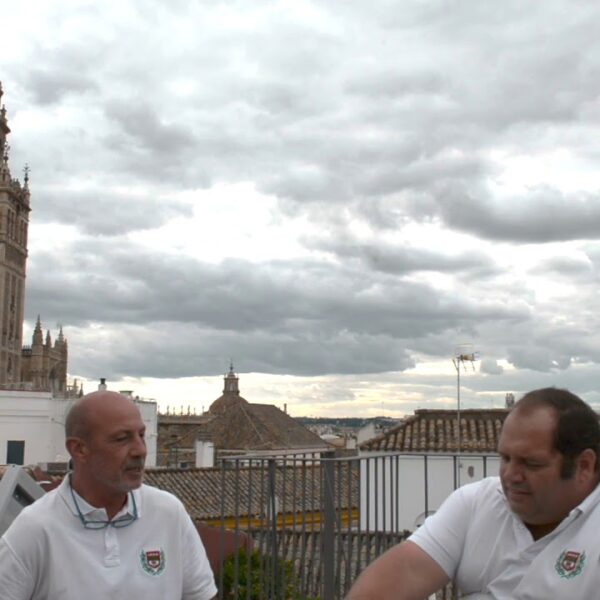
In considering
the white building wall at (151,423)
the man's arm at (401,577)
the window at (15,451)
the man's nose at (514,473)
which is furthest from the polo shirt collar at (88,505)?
the window at (15,451)

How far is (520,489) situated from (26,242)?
87164mm

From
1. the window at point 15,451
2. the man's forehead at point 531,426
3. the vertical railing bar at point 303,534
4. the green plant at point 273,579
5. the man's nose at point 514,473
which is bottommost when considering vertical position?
the window at point 15,451

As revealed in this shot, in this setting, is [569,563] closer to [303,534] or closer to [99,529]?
[99,529]

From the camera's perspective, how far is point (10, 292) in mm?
80938

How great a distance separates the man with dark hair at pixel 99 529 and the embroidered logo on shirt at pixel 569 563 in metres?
1.15

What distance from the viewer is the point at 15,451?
37.0 meters

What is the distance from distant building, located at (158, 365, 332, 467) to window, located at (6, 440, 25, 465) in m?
8.89

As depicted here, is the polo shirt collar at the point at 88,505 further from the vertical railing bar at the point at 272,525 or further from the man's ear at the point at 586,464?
the vertical railing bar at the point at 272,525

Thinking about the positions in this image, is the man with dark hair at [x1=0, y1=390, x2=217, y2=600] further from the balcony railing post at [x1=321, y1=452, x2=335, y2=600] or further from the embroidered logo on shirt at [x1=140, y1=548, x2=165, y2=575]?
the balcony railing post at [x1=321, y1=452, x2=335, y2=600]

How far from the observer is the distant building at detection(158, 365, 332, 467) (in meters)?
50.5

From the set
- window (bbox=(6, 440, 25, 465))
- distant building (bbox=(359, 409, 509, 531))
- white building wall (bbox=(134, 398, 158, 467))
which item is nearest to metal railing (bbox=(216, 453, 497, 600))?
distant building (bbox=(359, 409, 509, 531))

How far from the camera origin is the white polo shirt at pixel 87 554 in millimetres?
2555

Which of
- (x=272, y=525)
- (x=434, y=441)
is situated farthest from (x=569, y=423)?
(x=434, y=441)

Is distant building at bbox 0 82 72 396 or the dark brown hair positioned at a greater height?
distant building at bbox 0 82 72 396
